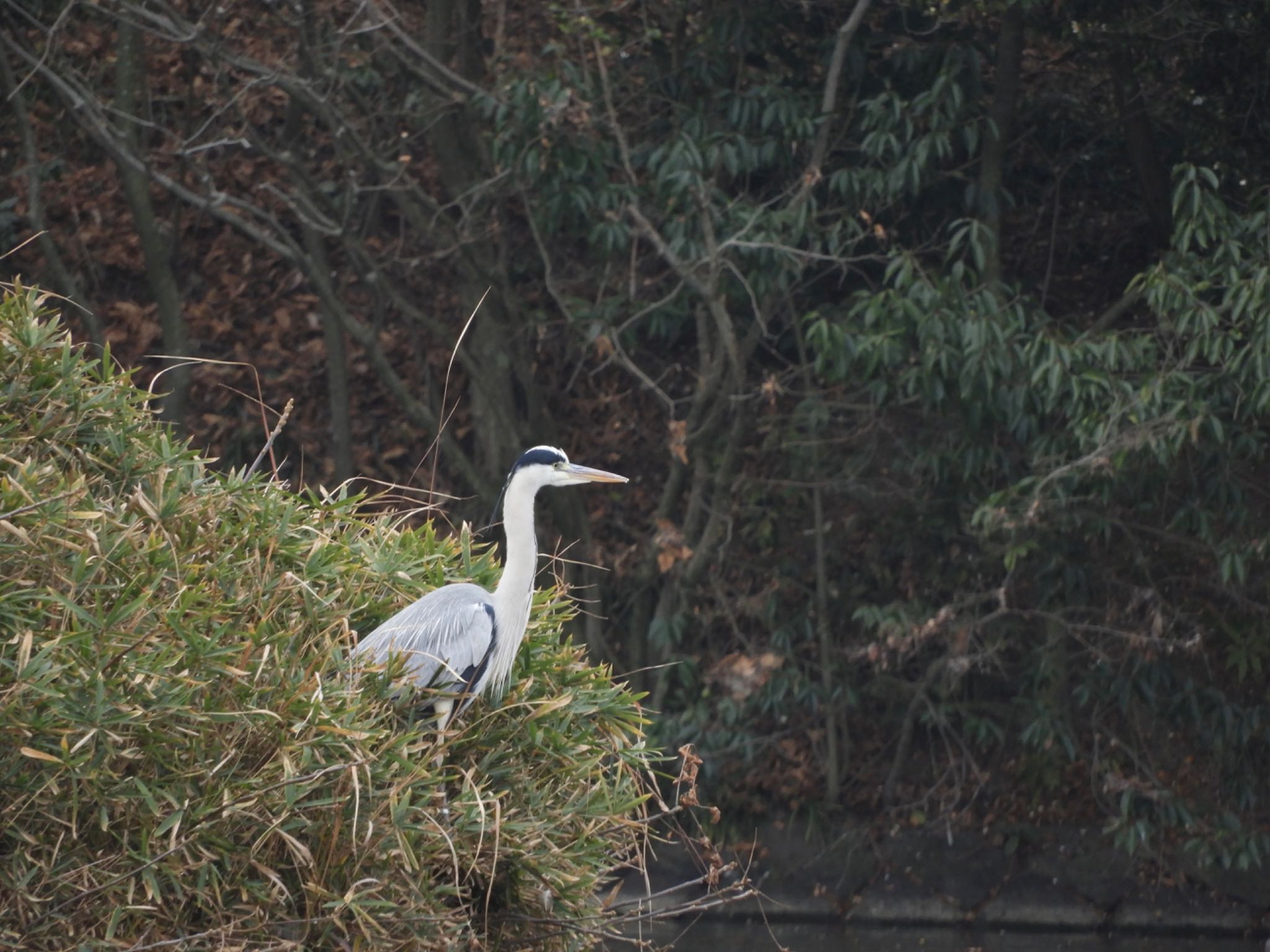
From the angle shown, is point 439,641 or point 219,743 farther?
point 439,641

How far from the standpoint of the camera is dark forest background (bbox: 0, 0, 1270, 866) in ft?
22.0

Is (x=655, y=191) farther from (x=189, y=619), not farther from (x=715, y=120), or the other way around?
(x=189, y=619)

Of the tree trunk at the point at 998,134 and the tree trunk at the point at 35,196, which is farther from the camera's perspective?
the tree trunk at the point at 35,196

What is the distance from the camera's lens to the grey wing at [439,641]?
3.30 m

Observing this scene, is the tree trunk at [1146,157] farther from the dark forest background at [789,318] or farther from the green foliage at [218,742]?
the green foliage at [218,742]

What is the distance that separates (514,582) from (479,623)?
7.9 inches

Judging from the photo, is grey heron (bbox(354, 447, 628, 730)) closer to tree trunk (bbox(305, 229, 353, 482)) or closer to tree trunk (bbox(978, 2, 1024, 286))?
tree trunk (bbox(978, 2, 1024, 286))

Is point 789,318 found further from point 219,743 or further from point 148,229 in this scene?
point 219,743

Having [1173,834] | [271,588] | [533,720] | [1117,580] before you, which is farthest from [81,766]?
[1173,834]

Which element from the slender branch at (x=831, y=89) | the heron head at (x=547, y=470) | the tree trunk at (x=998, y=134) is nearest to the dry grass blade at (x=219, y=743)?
the heron head at (x=547, y=470)

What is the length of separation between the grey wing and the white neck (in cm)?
4

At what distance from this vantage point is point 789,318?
7.73m

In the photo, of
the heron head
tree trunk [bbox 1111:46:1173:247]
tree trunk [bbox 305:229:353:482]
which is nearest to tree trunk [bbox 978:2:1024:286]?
tree trunk [bbox 1111:46:1173:247]

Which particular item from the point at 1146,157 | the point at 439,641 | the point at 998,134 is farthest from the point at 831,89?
the point at 439,641
